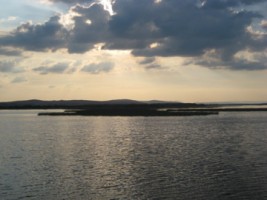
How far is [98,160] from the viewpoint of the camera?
43.7 metres

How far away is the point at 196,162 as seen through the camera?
4097cm

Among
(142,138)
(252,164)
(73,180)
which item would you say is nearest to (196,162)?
(252,164)

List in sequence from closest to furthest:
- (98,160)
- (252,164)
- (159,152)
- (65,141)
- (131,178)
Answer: (131,178) < (252,164) < (98,160) < (159,152) < (65,141)

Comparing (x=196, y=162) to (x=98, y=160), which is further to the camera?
(x=98, y=160)

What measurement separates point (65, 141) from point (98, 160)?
21.5 meters

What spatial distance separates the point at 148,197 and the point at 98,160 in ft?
54.1

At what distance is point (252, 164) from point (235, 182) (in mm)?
8153

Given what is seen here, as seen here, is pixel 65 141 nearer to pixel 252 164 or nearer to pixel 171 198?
pixel 252 164

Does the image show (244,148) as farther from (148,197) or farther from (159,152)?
(148,197)

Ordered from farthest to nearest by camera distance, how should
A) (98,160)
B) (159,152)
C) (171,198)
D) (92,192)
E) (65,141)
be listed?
(65,141)
(159,152)
(98,160)
(92,192)
(171,198)

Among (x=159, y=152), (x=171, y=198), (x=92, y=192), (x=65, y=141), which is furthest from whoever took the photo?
(x=65, y=141)

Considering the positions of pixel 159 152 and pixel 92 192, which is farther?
pixel 159 152

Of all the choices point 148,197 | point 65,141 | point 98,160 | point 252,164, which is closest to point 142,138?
point 65,141

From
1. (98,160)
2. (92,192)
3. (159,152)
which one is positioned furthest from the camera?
(159,152)
